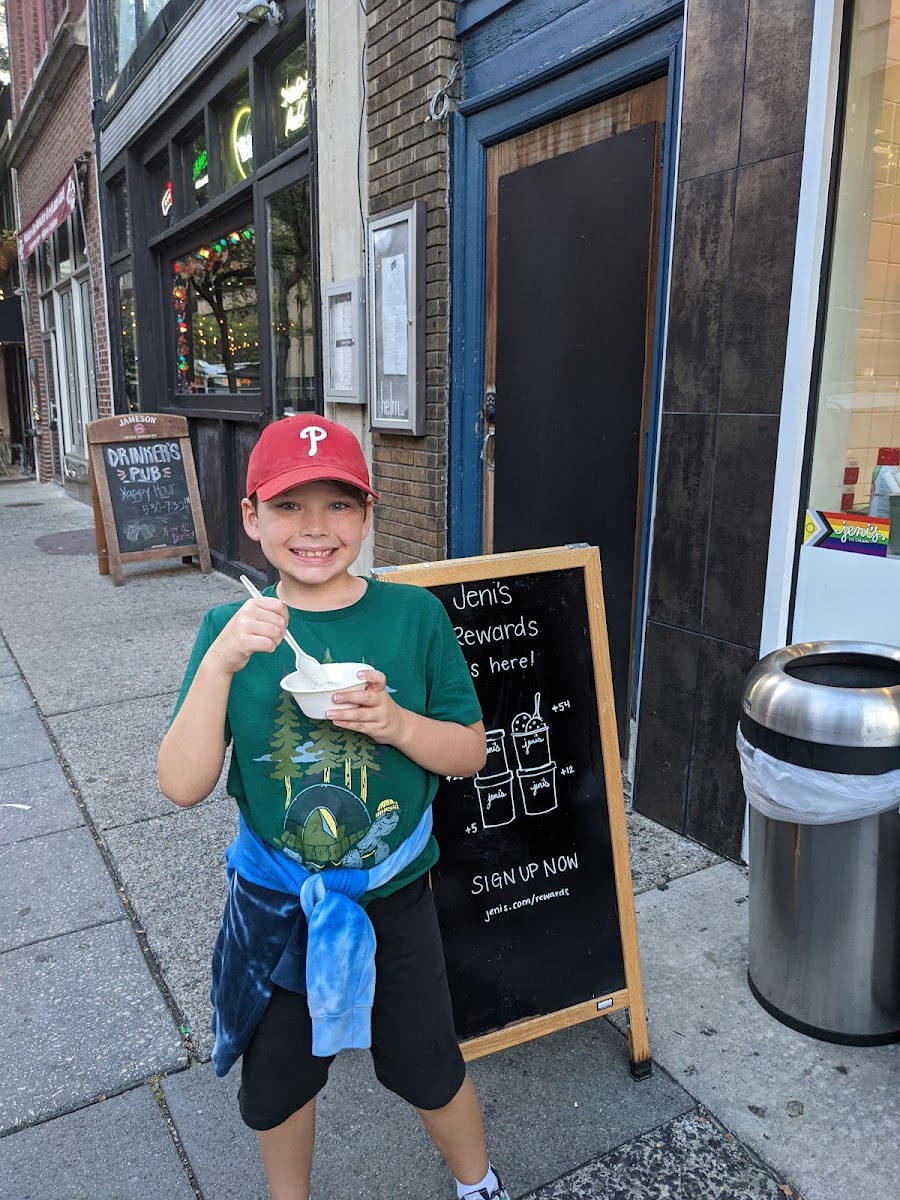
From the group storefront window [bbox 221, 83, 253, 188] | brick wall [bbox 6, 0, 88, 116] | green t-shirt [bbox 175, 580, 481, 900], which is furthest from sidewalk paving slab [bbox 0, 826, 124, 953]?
brick wall [bbox 6, 0, 88, 116]

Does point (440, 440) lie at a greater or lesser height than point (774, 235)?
lesser

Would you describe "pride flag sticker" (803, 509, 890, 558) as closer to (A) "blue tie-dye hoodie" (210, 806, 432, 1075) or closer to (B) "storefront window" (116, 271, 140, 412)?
(A) "blue tie-dye hoodie" (210, 806, 432, 1075)

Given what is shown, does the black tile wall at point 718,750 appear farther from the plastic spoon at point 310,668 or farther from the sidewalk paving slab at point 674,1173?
the plastic spoon at point 310,668

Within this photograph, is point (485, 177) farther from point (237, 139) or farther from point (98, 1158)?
point (98, 1158)

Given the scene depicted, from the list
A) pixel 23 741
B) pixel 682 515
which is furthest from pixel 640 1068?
pixel 23 741

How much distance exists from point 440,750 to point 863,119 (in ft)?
8.41

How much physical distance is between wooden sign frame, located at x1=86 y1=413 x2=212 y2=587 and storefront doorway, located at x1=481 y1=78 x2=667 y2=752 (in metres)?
4.34

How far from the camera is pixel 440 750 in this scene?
166 centimetres

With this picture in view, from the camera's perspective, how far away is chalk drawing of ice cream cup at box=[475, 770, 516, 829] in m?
2.25

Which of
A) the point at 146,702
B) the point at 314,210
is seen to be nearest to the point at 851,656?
the point at 146,702

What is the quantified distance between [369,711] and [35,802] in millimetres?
3026

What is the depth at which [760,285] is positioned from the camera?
2951 millimetres

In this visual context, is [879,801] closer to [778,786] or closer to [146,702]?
[778,786]

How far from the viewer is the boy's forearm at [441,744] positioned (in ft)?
5.23
